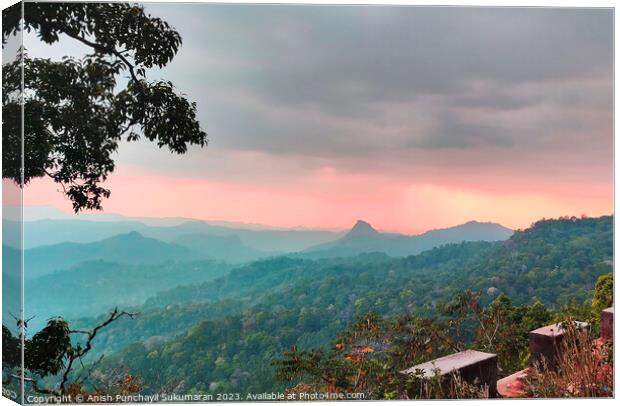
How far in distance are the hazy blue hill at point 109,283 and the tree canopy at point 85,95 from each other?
71cm

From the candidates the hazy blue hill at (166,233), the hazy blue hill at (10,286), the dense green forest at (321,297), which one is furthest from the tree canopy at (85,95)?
the dense green forest at (321,297)

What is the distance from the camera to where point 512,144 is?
5719 mm

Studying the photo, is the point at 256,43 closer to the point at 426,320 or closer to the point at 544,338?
the point at 426,320

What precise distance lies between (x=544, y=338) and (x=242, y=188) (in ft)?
9.51

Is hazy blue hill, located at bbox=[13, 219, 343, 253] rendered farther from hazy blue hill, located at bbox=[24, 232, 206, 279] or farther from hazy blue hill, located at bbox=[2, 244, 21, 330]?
hazy blue hill, located at bbox=[2, 244, 21, 330]

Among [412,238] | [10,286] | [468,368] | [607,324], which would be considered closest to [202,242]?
[10,286]

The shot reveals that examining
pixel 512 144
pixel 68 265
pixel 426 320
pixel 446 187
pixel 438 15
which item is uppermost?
pixel 438 15

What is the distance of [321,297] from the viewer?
607 centimetres

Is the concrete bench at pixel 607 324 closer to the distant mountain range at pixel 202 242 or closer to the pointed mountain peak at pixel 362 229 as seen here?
the distant mountain range at pixel 202 242

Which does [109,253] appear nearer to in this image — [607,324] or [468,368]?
[468,368]

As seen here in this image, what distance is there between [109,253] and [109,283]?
27 centimetres

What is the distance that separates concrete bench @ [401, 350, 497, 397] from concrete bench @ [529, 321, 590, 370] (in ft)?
1.34

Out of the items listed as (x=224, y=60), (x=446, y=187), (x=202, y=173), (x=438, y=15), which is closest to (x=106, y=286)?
(x=202, y=173)

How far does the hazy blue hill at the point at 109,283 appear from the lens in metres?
5.56
